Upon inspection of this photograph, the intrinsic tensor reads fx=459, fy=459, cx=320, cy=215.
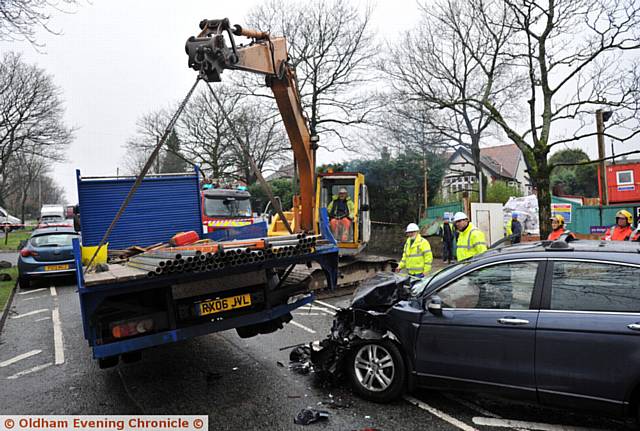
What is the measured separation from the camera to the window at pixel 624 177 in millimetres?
16156

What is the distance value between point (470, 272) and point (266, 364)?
2716 mm

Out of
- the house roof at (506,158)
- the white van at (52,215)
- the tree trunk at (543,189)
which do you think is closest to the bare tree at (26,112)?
the white van at (52,215)

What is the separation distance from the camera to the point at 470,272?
422 centimetres

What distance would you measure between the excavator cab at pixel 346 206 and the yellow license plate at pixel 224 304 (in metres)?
5.75

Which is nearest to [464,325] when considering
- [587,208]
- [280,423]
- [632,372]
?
[632,372]

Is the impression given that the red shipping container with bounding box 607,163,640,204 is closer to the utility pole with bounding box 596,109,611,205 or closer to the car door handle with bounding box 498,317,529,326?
the utility pole with bounding box 596,109,611,205

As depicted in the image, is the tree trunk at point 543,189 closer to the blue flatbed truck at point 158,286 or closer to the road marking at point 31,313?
the blue flatbed truck at point 158,286

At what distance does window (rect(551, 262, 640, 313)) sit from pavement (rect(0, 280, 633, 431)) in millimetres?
1055

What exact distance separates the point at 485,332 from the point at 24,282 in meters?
11.5

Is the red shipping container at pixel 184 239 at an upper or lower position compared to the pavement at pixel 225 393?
upper

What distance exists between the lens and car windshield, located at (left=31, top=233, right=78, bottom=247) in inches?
449

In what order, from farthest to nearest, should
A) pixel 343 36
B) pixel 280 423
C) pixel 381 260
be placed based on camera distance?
1. pixel 343 36
2. pixel 381 260
3. pixel 280 423

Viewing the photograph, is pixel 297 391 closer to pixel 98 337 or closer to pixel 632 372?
pixel 98 337

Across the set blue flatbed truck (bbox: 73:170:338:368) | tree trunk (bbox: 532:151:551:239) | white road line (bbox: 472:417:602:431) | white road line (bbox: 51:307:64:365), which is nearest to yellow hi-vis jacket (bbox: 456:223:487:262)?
blue flatbed truck (bbox: 73:170:338:368)
